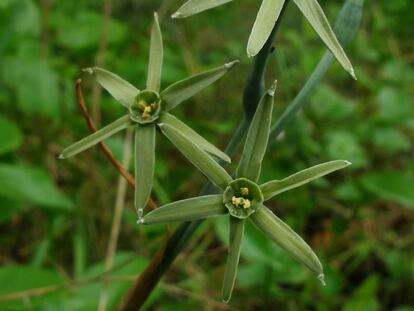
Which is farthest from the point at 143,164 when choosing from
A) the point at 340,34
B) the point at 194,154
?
the point at 340,34

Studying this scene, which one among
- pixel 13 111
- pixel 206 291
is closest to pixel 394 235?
pixel 206 291

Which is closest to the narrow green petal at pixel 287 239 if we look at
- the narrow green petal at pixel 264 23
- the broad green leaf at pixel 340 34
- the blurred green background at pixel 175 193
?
the broad green leaf at pixel 340 34

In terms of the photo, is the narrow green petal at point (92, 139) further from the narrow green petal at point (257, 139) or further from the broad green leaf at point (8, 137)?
the broad green leaf at point (8, 137)

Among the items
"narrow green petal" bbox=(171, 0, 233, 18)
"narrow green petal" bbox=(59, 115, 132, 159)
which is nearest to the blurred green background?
"narrow green petal" bbox=(59, 115, 132, 159)

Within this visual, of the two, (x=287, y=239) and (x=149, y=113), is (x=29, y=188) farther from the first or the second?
(x=287, y=239)

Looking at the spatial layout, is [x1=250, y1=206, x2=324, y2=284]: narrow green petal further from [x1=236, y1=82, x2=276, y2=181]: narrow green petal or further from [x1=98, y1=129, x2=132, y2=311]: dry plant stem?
[x1=98, y1=129, x2=132, y2=311]: dry plant stem

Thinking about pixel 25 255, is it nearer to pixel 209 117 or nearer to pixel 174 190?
pixel 174 190
